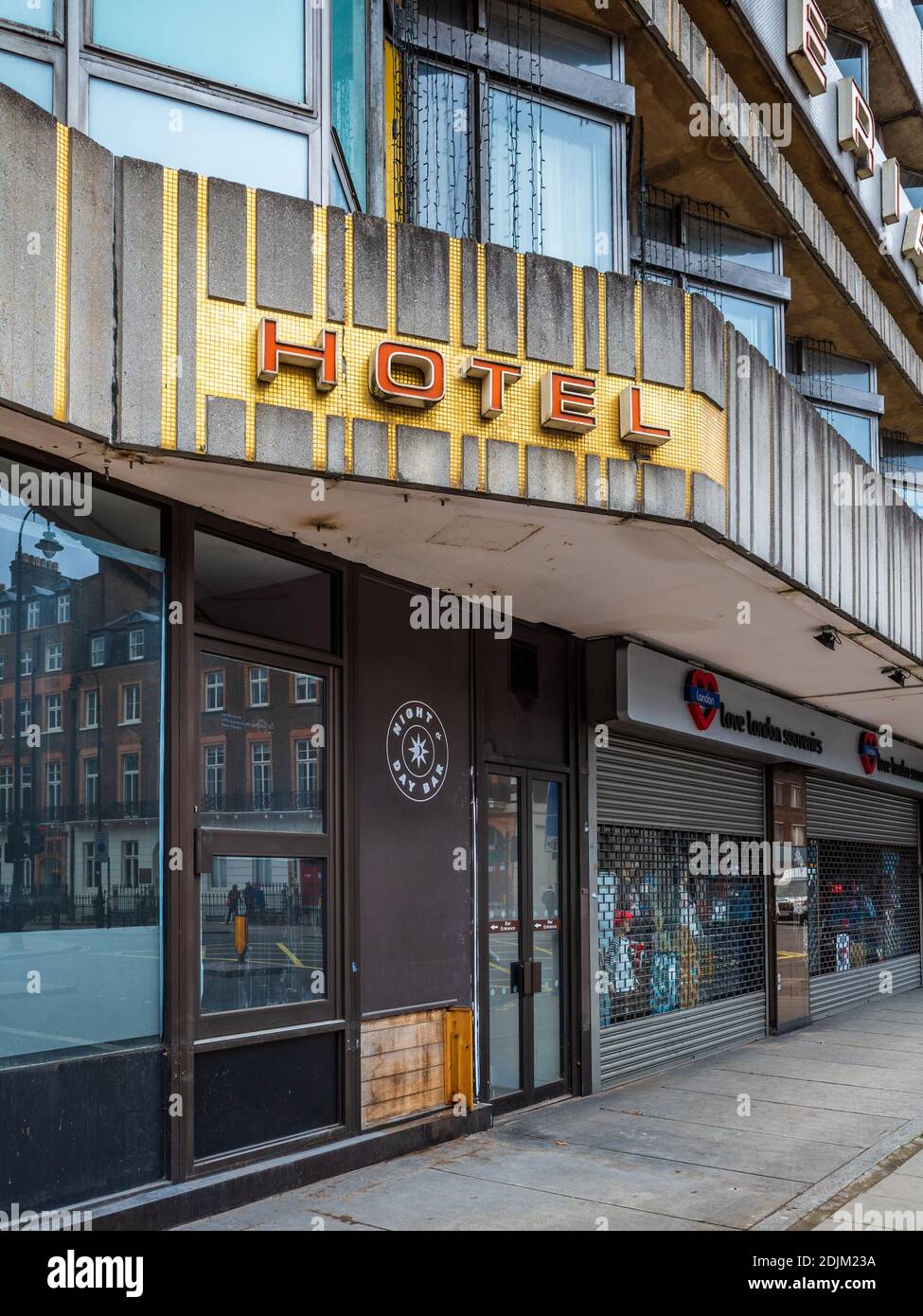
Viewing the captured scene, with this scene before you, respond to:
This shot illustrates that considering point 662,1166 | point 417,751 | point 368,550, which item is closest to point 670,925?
point 662,1166

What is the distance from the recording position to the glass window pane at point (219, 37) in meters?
6.41

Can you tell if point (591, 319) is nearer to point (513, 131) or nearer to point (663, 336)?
point (663, 336)

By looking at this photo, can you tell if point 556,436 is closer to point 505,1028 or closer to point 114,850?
point 114,850

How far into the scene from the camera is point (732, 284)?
1256cm

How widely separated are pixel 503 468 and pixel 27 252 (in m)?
2.82

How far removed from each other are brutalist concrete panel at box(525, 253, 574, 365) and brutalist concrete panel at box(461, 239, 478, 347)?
37cm

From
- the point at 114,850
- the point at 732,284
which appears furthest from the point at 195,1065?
the point at 732,284

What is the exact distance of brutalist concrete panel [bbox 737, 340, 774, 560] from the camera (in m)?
8.99

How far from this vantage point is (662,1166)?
834cm

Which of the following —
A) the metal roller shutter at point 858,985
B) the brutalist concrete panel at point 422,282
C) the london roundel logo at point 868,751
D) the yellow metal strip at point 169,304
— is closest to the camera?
the yellow metal strip at point 169,304

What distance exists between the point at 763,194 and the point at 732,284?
0.88m

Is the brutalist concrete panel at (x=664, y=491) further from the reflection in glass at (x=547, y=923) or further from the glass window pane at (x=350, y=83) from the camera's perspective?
the reflection in glass at (x=547, y=923)

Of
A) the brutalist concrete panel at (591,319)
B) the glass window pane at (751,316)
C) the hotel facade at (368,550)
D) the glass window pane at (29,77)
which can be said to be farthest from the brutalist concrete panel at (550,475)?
the glass window pane at (751,316)

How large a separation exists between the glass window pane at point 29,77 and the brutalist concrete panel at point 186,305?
2.42ft
